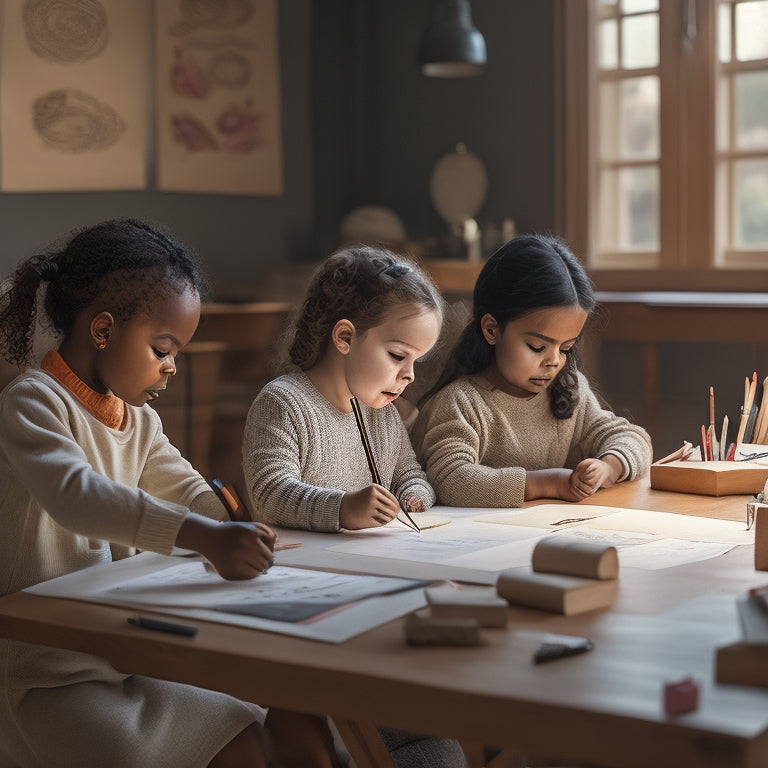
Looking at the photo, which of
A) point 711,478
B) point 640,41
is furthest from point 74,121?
point 711,478

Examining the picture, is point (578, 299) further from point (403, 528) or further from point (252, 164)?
point (252, 164)

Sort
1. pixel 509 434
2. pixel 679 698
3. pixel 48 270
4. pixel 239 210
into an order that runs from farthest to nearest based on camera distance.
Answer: pixel 239 210
pixel 509 434
pixel 48 270
pixel 679 698

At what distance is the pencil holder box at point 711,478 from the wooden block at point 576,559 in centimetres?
78

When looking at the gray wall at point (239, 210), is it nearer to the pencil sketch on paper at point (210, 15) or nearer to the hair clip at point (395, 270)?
the pencil sketch on paper at point (210, 15)

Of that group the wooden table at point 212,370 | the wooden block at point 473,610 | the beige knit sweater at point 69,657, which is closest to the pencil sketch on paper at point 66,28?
the wooden table at point 212,370

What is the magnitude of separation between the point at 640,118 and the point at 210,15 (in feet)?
6.97

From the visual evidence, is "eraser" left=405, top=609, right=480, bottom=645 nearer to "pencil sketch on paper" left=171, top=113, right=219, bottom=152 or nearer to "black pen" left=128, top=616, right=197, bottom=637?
"black pen" left=128, top=616, right=197, bottom=637

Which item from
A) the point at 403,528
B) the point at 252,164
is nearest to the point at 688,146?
the point at 252,164

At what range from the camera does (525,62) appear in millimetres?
5512

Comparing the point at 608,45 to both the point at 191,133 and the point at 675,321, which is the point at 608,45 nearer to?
the point at 675,321

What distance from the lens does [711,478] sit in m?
1.90

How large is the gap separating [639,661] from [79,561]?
758mm

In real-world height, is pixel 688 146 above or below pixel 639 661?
above

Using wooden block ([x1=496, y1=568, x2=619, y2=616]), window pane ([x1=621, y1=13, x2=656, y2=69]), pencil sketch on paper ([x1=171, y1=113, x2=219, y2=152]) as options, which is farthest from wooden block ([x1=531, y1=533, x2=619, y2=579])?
pencil sketch on paper ([x1=171, y1=113, x2=219, y2=152])
